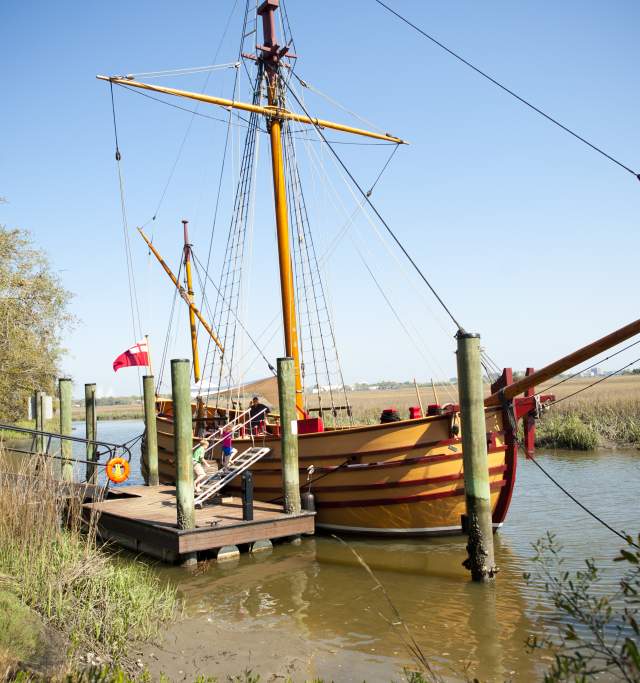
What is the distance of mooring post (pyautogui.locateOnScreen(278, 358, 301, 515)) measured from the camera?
40.3 ft

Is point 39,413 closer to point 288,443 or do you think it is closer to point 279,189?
point 279,189

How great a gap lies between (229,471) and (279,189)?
23.7 ft

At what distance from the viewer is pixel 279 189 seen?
16453mm

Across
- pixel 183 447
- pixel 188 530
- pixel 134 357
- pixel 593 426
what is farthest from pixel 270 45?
pixel 593 426

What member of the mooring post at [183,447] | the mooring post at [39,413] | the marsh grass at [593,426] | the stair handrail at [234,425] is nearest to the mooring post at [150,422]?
the stair handrail at [234,425]

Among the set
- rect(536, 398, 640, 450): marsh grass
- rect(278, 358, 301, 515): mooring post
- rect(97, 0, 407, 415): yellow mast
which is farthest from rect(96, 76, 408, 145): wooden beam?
rect(536, 398, 640, 450): marsh grass

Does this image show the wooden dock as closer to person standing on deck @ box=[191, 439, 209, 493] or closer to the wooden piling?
person standing on deck @ box=[191, 439, 209, 493]

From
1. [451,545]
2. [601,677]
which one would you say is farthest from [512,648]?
[451,545]

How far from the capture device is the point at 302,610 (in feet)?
28.1

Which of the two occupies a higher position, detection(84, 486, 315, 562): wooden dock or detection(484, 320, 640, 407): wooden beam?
detection(484, 320, 640, 407): wooden beam

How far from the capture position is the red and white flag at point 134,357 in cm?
1889

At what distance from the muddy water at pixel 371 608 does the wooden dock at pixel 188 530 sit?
41 centimetres

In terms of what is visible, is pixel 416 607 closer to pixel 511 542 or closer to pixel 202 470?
pixel 511 542

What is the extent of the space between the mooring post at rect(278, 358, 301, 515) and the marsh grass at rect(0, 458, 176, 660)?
13.5 feet
